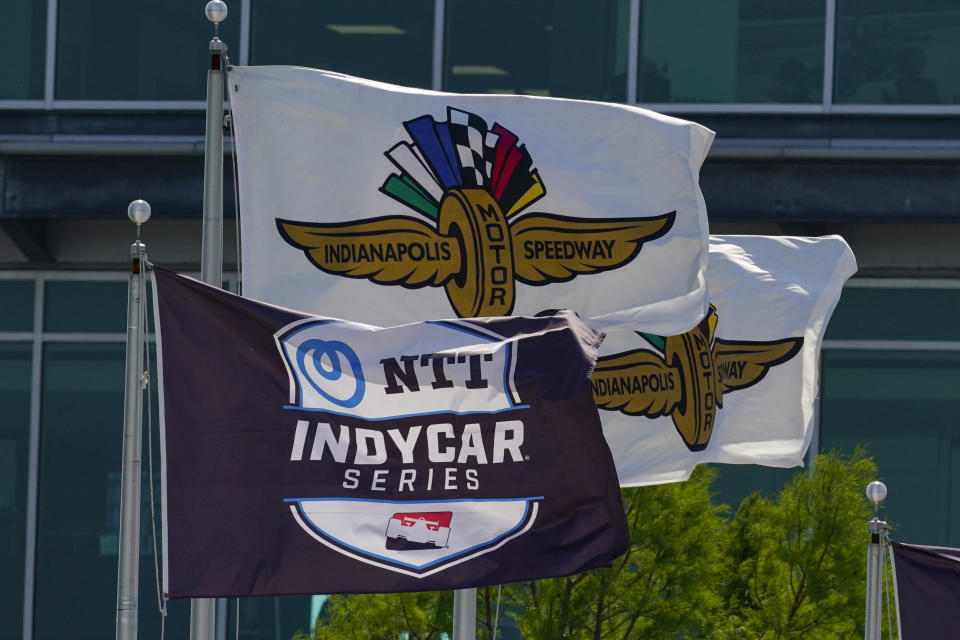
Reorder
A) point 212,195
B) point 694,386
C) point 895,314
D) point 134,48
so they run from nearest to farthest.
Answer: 1. point 212,195
2. point 694,386
3. point 895,314
4. point 134,48

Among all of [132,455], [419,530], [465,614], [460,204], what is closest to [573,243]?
[460,204]

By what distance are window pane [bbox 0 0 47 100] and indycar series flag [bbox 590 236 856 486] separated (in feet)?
23.4

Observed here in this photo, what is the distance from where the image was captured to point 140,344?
7.00 metres

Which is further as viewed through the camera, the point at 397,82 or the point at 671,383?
the point at 397,82

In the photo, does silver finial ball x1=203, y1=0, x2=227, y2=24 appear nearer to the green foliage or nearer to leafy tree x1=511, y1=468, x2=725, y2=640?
the green foliage

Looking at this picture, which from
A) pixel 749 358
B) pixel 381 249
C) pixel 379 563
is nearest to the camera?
pixel 379 563

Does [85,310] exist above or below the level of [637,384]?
above

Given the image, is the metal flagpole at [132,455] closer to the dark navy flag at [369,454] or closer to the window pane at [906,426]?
the dark navy flag at [369,454]

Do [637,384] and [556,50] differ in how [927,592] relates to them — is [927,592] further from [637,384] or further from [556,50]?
[556,50]

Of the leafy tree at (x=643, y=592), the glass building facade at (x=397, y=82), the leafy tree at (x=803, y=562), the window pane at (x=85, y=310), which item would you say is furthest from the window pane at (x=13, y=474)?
the leafy tree at (x=803, y=562)

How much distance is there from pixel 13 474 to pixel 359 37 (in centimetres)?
530

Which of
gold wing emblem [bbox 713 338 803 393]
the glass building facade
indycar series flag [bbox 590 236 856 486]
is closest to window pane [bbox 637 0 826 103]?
the glass building facade

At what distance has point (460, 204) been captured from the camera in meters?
8.35

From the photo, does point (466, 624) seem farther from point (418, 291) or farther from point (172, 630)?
point (172, 630)
